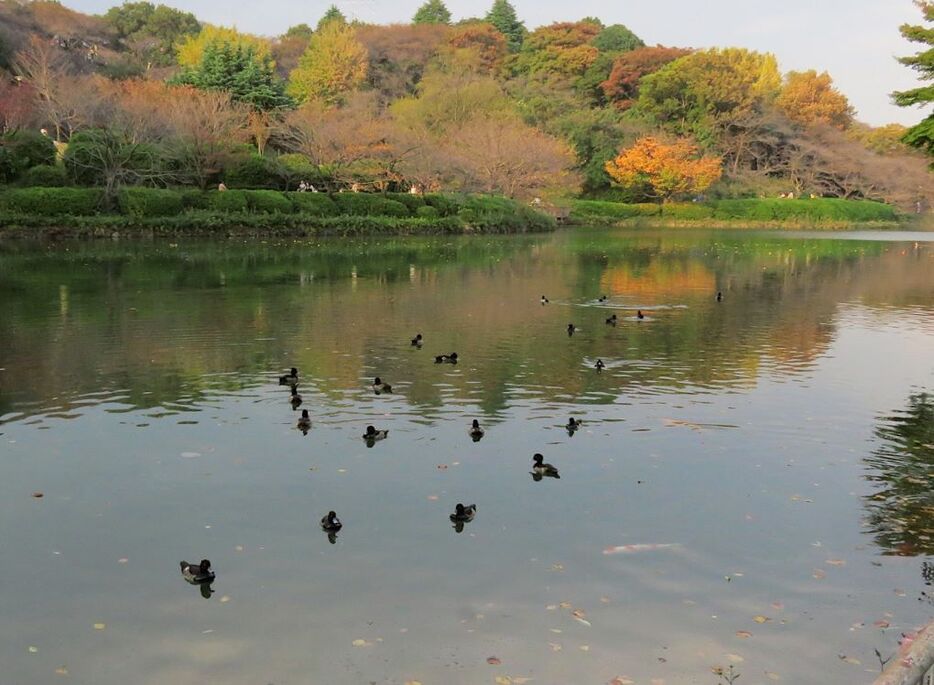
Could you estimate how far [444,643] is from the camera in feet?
19.2

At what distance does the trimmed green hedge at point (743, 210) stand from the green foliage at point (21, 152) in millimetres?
39397

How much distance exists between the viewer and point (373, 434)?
1013 centimetres

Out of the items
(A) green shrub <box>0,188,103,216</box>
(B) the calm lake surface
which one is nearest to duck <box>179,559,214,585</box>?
(B) the calm lake surface

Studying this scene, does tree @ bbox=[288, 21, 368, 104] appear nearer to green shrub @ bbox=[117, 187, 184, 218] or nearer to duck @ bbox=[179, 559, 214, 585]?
green shrub @ bbox=[117, 187, 184, 218]

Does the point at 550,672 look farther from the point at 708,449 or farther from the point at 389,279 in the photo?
the point at 389,279

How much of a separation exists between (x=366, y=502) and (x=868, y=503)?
4648mm

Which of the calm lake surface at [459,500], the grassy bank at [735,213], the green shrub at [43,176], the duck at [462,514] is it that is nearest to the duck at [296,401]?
the calm lake surface at [459,500]

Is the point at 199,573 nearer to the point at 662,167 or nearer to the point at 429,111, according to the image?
the point at 429,111

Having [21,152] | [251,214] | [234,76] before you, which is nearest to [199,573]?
[251,214]

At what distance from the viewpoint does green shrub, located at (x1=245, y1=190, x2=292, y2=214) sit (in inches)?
1809

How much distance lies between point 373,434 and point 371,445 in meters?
0.15

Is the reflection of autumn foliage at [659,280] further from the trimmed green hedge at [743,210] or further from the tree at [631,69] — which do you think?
the tree at [631,69]

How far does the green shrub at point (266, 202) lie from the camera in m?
45.9

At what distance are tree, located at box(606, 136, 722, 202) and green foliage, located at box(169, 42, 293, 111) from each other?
28.4m
